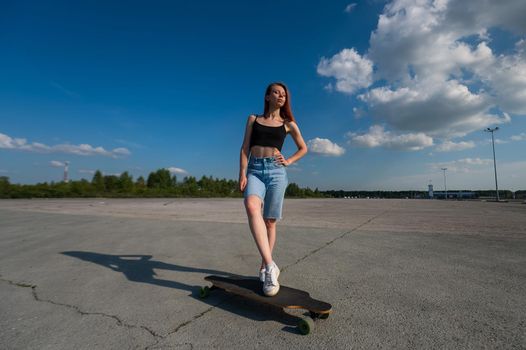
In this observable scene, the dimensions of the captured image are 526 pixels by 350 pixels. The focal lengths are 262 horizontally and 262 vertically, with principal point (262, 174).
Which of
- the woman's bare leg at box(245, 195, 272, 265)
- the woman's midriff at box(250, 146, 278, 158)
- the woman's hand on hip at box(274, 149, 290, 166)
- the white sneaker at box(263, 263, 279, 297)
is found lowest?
the white sneaker at box(263, 263, 279, 297)

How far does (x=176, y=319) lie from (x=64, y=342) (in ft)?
2.50

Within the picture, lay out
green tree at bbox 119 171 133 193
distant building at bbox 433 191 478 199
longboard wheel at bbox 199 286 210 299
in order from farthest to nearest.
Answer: distant building at bbox 433 191 478 199, green tree at bbox 119 171 133 193, longboard wheel at bbox 199 286 210 299

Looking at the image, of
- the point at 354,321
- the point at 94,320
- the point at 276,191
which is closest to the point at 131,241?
the point at 94,320

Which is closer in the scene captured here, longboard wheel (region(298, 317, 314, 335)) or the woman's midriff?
longboard wheel (region(298, 317, 314, 335))

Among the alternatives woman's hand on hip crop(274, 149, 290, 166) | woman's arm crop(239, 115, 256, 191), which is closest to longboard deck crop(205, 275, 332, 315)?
woman's arm crop(239, 115, 256, 191)

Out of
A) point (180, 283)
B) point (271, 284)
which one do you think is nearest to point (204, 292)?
point (180, 283)

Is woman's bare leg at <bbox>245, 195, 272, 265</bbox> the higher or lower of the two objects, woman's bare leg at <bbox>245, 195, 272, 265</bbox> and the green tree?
the lower

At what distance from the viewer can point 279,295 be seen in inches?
91.7

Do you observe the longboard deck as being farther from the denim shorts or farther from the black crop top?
the black crop top

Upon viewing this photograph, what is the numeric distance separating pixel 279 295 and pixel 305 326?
434 mm

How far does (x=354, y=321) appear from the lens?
6.96 ft

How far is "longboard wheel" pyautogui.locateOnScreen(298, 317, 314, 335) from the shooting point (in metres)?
1.92

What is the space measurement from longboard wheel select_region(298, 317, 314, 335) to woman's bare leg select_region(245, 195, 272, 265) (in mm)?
599

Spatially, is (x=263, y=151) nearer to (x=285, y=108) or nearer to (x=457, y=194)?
(x=285, y=108)
